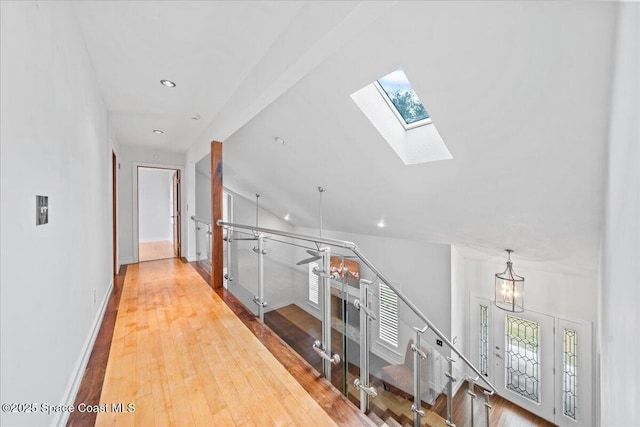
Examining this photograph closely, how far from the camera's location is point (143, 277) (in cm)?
407

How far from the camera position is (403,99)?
271 cm

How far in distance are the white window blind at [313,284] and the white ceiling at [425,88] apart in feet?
4.99

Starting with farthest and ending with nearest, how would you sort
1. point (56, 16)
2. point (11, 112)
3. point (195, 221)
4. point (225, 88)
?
point (195, 221) < point (225, 88) < point (56, 16) < point (11, 112)

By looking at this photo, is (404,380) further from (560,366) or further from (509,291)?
(560,366)

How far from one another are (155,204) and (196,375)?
29.1 feet

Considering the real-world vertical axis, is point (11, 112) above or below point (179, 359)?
above

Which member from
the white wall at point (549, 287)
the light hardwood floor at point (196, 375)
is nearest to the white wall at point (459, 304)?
the white wall at point (549, 287)

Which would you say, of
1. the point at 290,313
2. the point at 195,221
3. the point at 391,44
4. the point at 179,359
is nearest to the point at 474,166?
the point at 391,44

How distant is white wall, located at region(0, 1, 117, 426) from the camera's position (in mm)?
880

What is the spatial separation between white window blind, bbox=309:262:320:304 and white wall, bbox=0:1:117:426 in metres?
1.51

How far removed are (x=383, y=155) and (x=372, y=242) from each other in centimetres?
311

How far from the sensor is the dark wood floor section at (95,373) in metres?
1.42

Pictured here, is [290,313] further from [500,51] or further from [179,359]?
[500,51]

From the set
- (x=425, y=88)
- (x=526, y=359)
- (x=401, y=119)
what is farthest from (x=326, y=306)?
(x=526, y=359)
